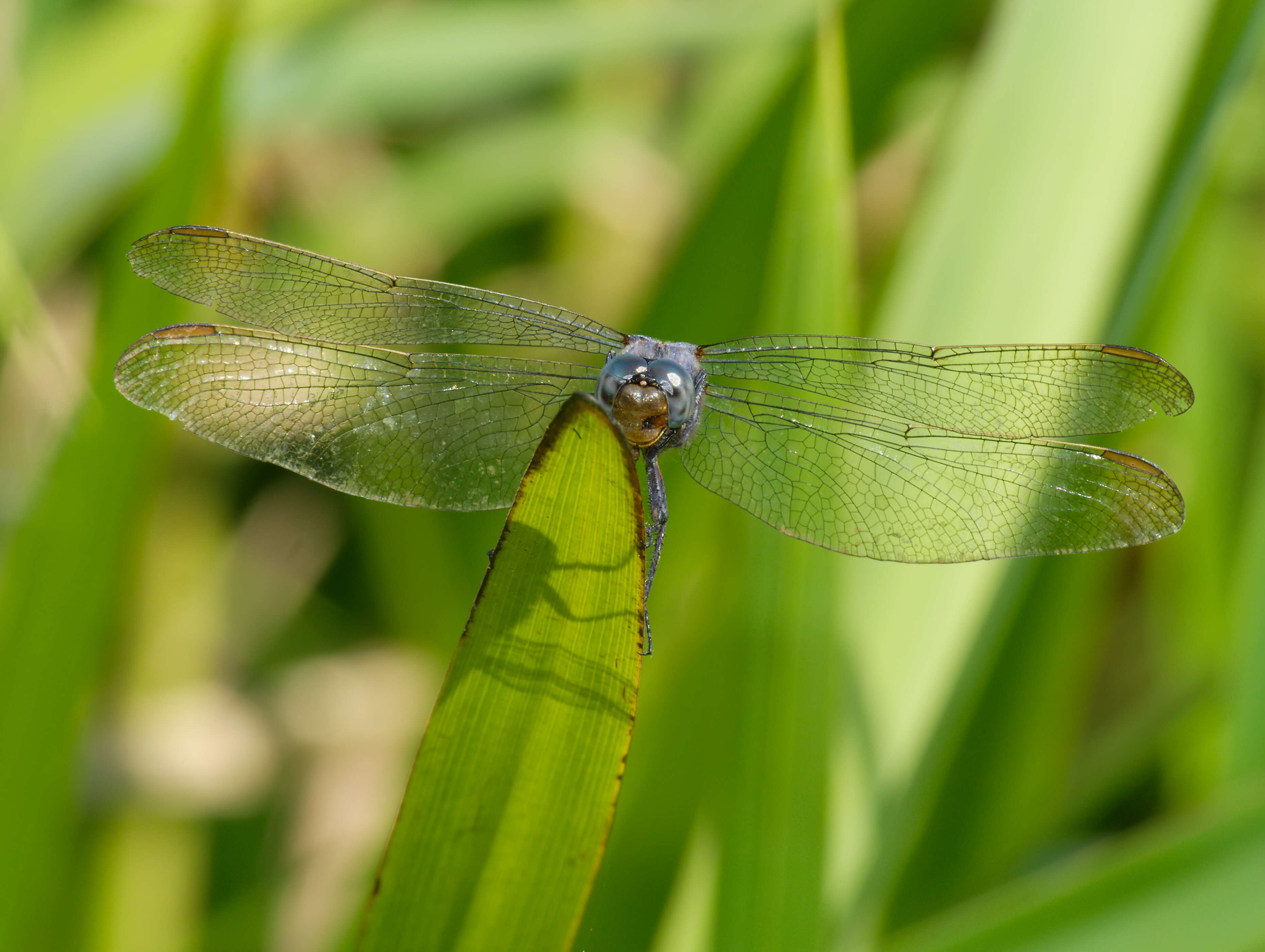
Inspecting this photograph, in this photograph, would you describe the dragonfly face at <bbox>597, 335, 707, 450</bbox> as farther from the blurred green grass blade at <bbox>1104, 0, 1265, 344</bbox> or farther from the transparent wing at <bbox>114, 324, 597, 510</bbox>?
the blurred green grass blade at <bbox>1104, 0, 1265, 344</bbox>

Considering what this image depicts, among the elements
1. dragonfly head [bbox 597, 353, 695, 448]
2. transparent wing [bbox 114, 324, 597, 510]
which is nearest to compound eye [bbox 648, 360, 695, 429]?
dragonfly head [bbox 597, 353, 695, 448]

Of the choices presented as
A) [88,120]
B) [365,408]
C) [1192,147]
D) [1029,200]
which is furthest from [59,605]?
[1192,147]

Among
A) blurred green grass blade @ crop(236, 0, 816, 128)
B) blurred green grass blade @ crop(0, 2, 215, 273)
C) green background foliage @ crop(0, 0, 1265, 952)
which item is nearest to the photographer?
green background foliage @ crop(0, 0, 1265, 952)

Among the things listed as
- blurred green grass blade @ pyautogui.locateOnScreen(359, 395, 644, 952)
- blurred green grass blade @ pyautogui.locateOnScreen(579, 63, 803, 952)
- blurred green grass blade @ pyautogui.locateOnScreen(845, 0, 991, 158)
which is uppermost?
blurred green grass blade @ pyautogui.locateOnScreen(845, 0, 991, 158)

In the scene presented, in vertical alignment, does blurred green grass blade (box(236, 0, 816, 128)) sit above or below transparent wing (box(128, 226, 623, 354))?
above

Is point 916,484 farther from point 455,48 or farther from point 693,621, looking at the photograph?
point 455,48

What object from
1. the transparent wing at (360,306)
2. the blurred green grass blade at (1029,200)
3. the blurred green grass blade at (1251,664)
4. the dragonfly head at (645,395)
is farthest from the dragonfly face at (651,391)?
the blurred green grass blade at (1251,664)
